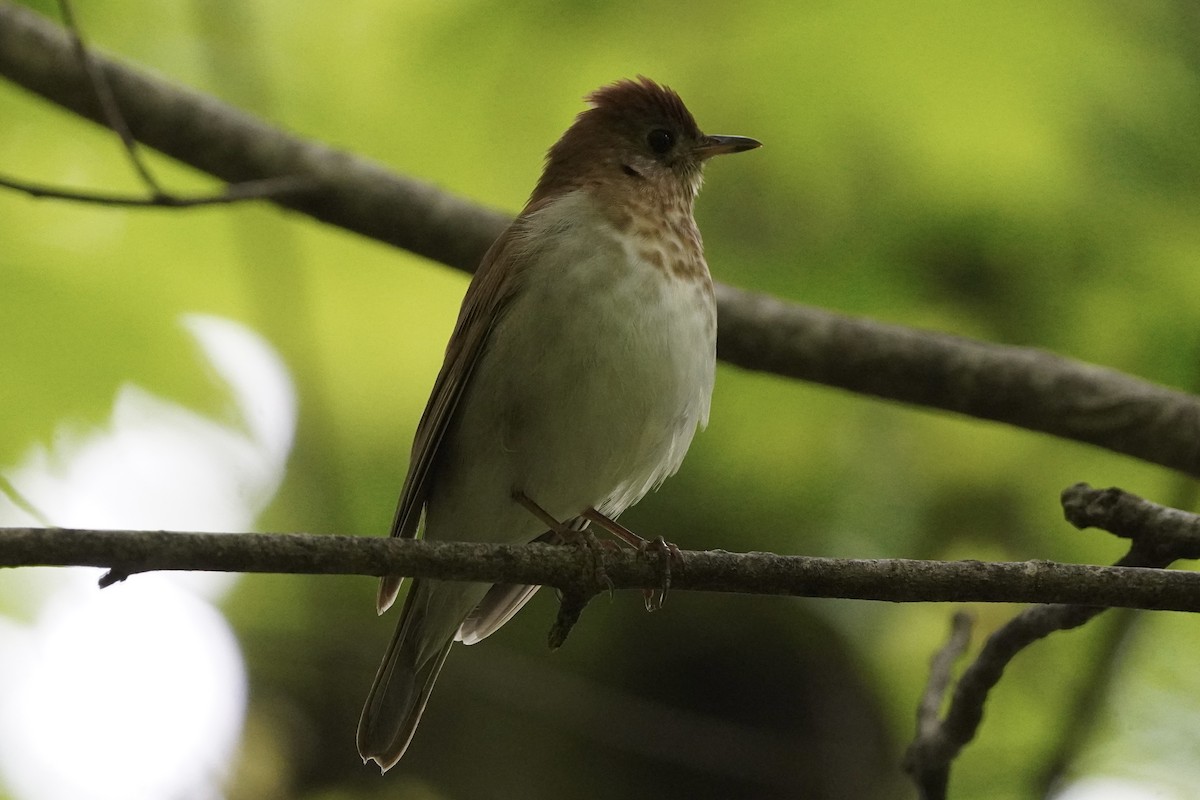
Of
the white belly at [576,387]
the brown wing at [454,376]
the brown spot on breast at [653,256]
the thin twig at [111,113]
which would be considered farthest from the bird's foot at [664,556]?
the thin twig at [111,113]

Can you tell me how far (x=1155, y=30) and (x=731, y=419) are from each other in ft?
8.02

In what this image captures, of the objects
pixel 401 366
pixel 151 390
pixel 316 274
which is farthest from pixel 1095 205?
pixel 151 390

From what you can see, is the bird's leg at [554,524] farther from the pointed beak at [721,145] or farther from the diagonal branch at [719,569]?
the pointed beak at [721,145]

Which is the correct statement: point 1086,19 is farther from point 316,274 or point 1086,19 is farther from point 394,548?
point 394,548

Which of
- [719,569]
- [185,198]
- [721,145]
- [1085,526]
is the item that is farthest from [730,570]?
[721,145]

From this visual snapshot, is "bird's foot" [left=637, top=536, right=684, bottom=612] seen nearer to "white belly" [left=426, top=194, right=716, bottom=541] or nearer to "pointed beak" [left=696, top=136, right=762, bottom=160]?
"white belly" [left=426, top=194, right=716, bottom=541]

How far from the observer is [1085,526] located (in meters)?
3.20

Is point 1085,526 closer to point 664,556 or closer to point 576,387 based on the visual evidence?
point 664,556

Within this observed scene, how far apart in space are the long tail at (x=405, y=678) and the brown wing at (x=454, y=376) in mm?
225

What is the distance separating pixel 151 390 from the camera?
561 cm

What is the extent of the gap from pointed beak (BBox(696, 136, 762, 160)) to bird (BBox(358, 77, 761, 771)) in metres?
0.44

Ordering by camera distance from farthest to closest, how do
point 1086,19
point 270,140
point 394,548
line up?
point 1086,19
point 270,140
point 394,548

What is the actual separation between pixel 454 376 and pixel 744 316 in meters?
1.15

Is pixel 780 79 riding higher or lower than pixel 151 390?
higher
